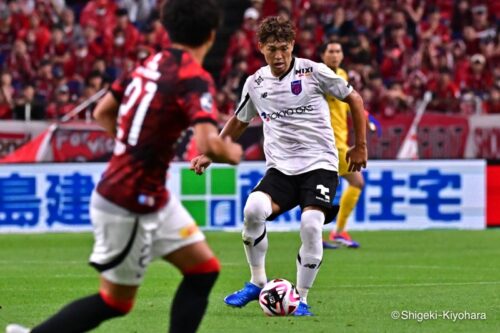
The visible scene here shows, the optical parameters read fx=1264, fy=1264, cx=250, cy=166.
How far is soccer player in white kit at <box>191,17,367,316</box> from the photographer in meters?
9.50

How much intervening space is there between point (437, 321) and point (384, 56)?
16.4m

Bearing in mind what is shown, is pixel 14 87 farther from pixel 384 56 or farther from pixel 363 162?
pixel 363 162

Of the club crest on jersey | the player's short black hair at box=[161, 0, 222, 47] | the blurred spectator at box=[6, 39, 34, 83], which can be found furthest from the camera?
the blurred spectator at box=[6, 39, 34, 83]

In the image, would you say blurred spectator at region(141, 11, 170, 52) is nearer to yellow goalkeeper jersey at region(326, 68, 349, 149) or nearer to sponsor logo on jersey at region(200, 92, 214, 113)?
yellow goalkeeper jersey at region(326, 68, 349, 149)

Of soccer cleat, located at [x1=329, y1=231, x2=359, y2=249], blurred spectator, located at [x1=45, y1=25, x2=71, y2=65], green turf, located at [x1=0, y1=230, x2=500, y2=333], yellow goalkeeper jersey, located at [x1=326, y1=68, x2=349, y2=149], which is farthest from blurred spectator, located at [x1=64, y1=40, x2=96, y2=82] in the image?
yellow goalkeeper jersey, located at [x1=326, y1=68, x2=349, y2=149]

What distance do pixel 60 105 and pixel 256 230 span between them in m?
13.2

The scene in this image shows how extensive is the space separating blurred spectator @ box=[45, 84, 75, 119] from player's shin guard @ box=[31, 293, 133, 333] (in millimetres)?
15511

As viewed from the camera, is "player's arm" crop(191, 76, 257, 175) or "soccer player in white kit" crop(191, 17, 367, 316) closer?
"soccer player in white kit" crop(191, 17, 367, 316)

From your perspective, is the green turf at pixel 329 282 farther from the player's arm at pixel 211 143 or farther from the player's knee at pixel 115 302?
the player's arm at pixel 211 143

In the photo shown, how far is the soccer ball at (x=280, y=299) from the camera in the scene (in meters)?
9.19

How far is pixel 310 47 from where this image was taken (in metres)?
24.6

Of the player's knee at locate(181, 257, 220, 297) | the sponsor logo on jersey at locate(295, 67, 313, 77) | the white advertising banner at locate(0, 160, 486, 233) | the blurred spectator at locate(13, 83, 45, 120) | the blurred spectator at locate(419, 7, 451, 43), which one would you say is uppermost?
the sponsor logo on jersey at locate(295, 67, 313, 77)

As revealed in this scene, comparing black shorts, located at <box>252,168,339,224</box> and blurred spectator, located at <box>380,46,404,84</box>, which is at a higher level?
black shorts, located at <box>252,168,339,224</box>

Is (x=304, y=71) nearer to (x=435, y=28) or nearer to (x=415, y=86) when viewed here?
(x=415, y=86)
